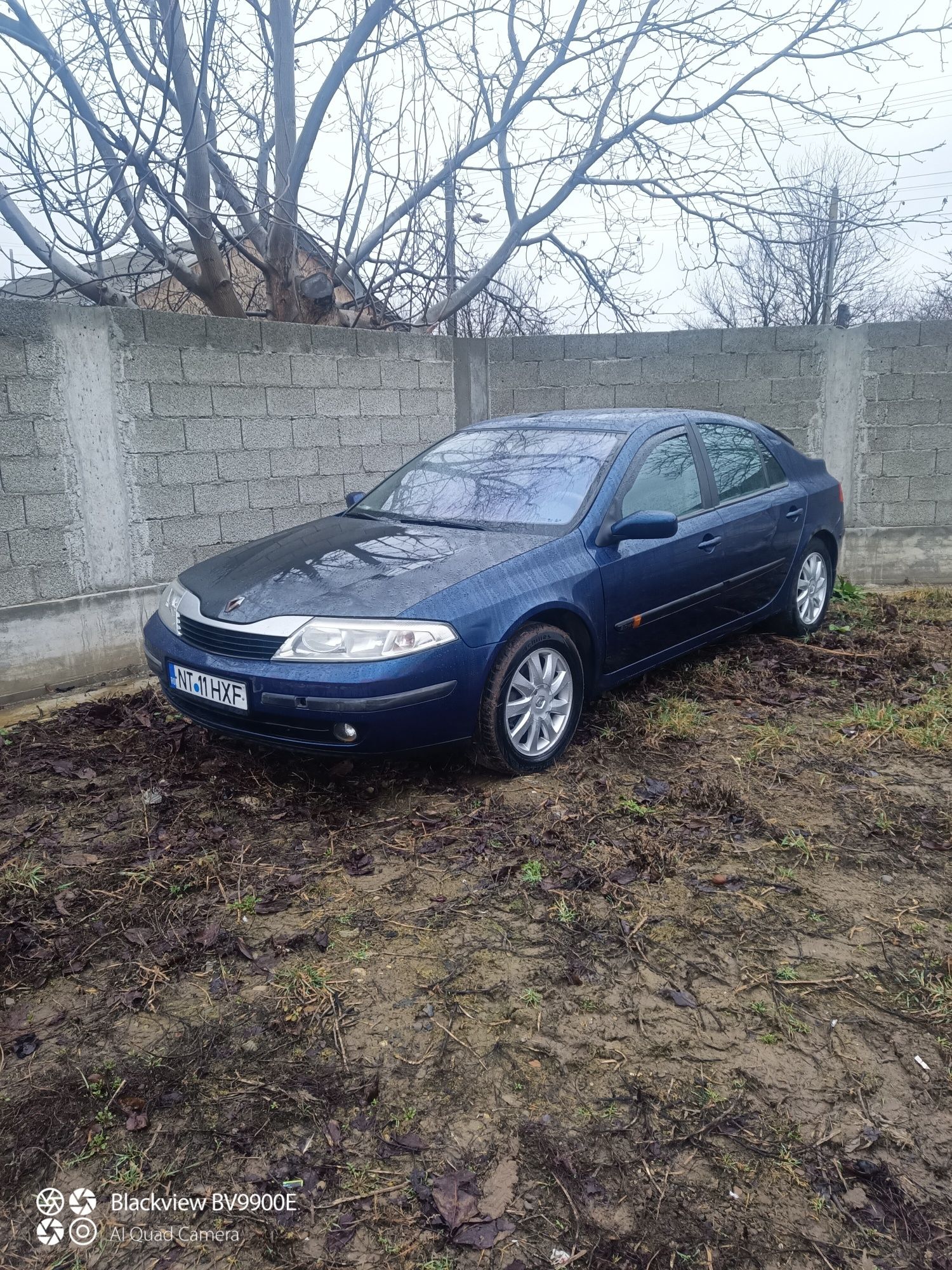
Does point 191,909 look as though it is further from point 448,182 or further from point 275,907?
point 448,182

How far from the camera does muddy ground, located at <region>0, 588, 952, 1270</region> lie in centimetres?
175

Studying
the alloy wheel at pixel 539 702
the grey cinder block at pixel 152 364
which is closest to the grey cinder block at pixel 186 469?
the grey cinder block at pixel 152 364

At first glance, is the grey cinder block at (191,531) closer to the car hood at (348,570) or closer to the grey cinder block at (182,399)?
the grey cinder block at (182,399)

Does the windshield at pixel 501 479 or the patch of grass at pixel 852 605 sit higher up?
the windshield at pixel 501 479

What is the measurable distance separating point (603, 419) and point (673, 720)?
1644 mm

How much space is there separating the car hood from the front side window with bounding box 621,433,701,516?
2.23 ft

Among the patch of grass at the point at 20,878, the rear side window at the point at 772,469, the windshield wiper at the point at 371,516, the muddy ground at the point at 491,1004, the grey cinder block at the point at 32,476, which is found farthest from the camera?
the rear side window at the point at 772,469

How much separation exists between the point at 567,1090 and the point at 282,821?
1.71 m

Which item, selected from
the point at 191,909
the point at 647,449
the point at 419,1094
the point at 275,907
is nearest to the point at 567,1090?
the point at 419,1094

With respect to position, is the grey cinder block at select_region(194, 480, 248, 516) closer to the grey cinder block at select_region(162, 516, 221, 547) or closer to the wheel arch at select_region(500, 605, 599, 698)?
the grey cinder block at select_region(162, 516, 221, 547)

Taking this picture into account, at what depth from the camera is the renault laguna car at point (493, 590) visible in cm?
332

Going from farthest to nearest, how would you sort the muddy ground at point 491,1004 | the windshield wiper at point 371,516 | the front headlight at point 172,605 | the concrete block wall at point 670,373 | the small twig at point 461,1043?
the concrete block wall at point 670,373 → the windshield wiper at point 371,516 → the front headlight at point 172,605 → the small twig at point 461,1043 → the muddy ground at point 491,1004

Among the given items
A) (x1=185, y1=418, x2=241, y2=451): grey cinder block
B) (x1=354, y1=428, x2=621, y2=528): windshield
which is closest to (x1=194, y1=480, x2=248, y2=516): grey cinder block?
(x1=185, y1=418, x2=241, y2=451): grey cinder block

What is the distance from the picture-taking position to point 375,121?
7453mm
